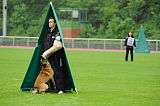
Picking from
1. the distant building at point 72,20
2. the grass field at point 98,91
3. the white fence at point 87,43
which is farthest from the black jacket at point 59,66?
the distant building at point 72,20

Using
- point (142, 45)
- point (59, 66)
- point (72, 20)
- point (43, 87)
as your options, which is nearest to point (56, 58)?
point (59, 66)

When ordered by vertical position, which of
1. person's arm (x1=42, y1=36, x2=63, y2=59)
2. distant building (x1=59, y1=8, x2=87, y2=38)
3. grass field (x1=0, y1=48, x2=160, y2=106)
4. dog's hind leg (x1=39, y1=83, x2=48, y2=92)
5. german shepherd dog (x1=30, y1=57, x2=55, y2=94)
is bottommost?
grass field (x1=0, y1=48, x2=160, y2=106)

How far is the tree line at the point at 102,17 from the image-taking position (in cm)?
6088

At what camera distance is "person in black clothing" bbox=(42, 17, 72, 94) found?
1363 centimetres

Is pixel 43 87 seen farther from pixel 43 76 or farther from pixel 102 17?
pixel 102 17

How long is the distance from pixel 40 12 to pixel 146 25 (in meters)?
15.9

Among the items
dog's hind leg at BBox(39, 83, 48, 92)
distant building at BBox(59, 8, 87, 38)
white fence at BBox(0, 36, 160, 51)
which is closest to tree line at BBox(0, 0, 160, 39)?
distant building at BBox(59, 8, 87, 38)

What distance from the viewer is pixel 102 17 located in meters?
66.7

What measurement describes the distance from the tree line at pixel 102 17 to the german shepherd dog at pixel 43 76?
43.5m

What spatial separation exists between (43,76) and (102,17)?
175 ft

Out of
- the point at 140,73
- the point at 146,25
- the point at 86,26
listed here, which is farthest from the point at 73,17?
the point at 140,73

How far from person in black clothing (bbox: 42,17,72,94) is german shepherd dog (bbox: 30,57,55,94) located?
0.45 ft

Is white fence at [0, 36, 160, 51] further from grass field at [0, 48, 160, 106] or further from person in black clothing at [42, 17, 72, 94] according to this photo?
person in black clothing at [42, 17, 72, 94]

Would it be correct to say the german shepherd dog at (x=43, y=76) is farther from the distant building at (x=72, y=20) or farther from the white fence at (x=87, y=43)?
the distant building at (x=72, y=20)
